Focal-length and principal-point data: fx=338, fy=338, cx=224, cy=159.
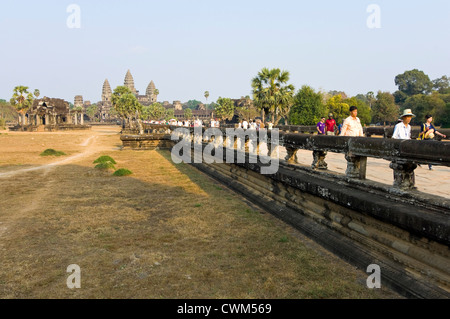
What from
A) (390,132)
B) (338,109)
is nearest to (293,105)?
(338,109)

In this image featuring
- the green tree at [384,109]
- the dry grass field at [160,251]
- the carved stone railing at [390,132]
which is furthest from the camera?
the green tree at [384,109]

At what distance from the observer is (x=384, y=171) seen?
895 centimetres

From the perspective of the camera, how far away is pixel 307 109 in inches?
2611

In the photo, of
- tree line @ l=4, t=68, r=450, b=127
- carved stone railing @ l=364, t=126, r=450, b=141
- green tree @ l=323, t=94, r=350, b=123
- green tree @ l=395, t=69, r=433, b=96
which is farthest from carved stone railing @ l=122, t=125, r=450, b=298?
green tree @ l=395, t=69, r=433, b=96

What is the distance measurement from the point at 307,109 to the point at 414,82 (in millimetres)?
121162

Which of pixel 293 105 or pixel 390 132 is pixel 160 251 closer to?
pixel 390 132

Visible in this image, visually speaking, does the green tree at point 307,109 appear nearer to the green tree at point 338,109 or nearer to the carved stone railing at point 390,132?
the green tree at point 338,109

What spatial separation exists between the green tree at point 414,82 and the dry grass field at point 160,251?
566 ft

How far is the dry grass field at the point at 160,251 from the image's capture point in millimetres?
3670

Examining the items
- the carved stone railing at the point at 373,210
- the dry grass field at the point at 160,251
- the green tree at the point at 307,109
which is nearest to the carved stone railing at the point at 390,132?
the dry grass field at the point at 160,251

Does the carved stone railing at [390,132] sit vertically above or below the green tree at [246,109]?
below

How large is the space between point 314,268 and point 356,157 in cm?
162

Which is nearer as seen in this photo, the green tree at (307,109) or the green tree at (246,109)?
the green tree at (307,109)
